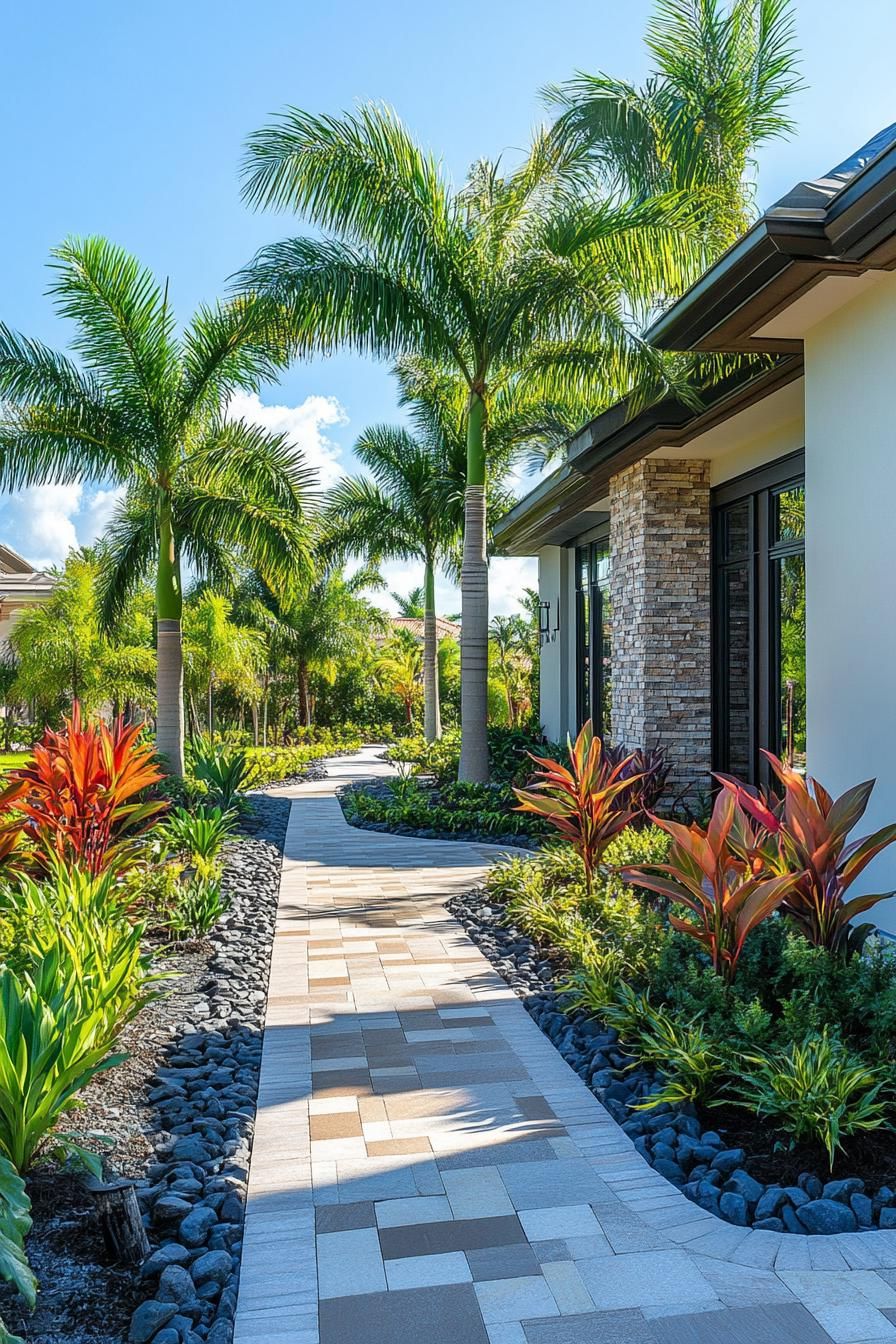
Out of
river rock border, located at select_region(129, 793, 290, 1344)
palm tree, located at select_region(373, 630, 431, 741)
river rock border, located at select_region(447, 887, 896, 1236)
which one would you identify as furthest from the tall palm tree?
palm tree, located at select_region(373, 630, 431, 741)

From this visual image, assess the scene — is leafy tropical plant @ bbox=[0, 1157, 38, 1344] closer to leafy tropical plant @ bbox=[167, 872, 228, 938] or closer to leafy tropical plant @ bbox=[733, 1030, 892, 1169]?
leafy tropical plant @ bbox=[733, 1030, 892, 1169]

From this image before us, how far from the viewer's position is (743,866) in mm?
4375

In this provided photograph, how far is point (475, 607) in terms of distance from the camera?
11516mm

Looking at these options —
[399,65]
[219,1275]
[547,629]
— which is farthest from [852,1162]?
[547,629]

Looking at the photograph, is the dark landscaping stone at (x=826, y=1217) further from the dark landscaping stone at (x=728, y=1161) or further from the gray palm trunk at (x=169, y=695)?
the gray palm trunk at (x=169, y=695)

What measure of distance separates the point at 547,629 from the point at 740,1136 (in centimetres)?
1338

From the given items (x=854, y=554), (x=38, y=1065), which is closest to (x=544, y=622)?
(x=854, y=554)

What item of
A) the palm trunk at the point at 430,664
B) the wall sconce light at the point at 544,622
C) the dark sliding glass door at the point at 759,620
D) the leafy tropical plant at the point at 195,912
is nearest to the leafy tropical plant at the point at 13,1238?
the leafy tropical plant at the point at 195,912

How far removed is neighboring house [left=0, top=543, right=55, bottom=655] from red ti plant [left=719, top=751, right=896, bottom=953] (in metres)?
21.6

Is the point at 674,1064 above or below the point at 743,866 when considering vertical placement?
below

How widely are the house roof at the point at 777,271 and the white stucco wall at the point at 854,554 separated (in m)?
0.41

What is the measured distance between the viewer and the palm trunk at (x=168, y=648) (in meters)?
12.5

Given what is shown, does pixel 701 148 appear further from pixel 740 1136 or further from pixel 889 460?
pixel 740 1136

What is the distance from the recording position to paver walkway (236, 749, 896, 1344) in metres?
2.42
